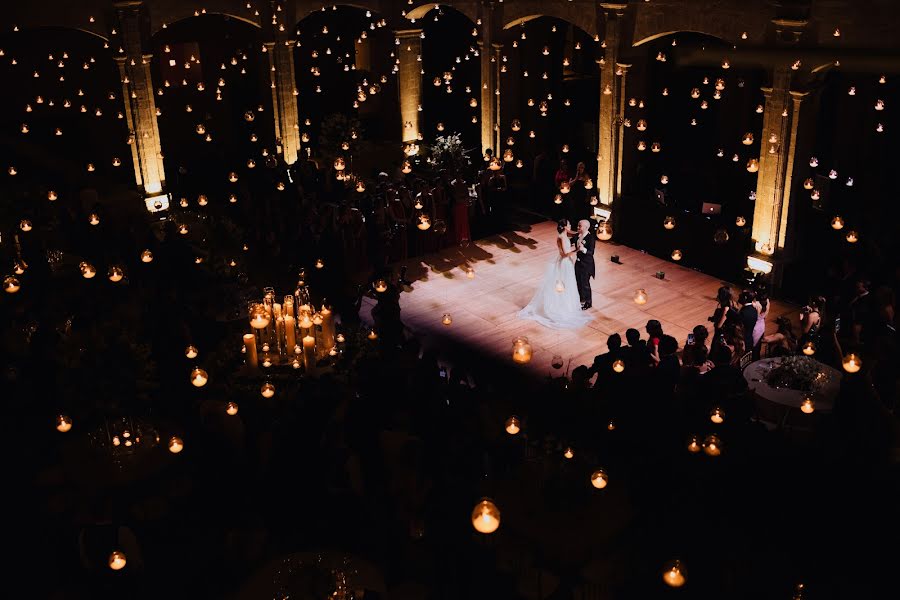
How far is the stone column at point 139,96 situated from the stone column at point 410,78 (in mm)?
5393

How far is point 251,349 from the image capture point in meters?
9.25

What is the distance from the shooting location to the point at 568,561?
6.24 m

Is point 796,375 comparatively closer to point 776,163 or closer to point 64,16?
point 776,163

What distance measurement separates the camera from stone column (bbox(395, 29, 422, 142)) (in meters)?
18.4

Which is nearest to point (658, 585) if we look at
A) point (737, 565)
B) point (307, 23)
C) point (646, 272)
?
point (737, 565)

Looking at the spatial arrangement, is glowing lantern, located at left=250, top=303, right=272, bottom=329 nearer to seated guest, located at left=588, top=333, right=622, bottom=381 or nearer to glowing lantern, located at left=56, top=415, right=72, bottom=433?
glowing lantern, located at left=56, top=415, right=72, bottom=433

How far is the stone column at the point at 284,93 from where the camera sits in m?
17.2

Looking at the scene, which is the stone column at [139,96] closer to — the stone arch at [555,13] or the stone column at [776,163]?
the stone arch at [555,13]

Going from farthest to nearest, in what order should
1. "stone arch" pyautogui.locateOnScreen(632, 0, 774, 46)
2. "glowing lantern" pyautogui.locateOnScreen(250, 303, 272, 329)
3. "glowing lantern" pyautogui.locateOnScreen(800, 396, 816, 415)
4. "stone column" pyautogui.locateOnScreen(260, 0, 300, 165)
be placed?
"stone column" pyautogui.locateOnScreen(260, 0, 300, 165) → "stone arch" pyautogui.locateOnScreen(632, 0, 774, 46) → "glowing lantern" pyautogui.locateOnScreen(250, 303, 272, 329) → "glowing lantern" pyautogui.locateOnScreen(800, 396, 816, 415)

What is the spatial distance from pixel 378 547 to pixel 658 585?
7.07 ft

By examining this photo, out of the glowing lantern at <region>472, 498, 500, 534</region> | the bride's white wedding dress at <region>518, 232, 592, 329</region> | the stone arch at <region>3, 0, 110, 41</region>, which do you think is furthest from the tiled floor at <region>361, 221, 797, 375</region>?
the stone arch at <region>3, 0, 110, 41</region>

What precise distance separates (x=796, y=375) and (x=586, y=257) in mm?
4040

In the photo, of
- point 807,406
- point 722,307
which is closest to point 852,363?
point 807,406

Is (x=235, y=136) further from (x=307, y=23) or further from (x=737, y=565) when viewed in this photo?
(x=737, y=565)
